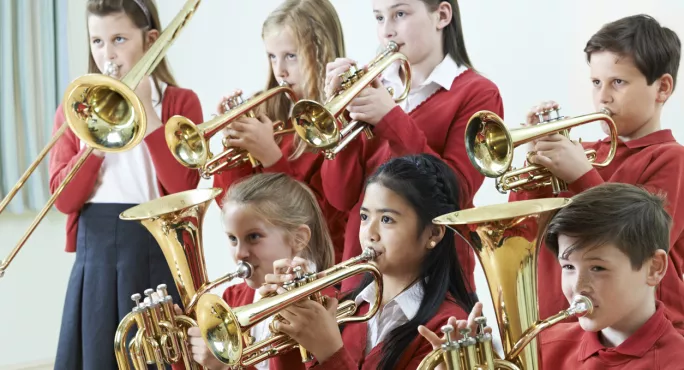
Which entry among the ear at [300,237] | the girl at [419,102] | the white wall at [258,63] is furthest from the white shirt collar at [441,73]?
the white wall at [258,63]

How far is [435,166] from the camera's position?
1917 millimetres

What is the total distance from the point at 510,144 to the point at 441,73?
0.46 m

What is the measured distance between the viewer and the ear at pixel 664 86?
2.02 meters

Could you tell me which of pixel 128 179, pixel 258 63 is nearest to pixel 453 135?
pixel 128 179

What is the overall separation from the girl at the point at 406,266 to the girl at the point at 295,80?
1.55 feet

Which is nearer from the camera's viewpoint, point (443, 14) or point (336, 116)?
point (336, 116)

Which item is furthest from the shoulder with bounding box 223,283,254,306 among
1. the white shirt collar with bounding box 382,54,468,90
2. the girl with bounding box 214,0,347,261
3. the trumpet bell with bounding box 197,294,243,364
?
the white shirt collar with bounding box 382,54,468,90

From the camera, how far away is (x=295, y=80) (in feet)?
8.00

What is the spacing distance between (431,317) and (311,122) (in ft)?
2.00

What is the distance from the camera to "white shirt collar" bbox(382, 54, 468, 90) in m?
2.22

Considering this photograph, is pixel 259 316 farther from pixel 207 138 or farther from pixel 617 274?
pixel 207 138

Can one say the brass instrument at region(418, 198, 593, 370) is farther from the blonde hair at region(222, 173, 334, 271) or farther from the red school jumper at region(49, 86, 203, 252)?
the red school jumper at region(49, 86, 203, 252)

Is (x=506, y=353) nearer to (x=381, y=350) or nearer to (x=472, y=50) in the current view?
(x=381, y=350)

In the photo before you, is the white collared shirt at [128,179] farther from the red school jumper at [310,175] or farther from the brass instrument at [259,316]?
the brass instrument at [259,316]
